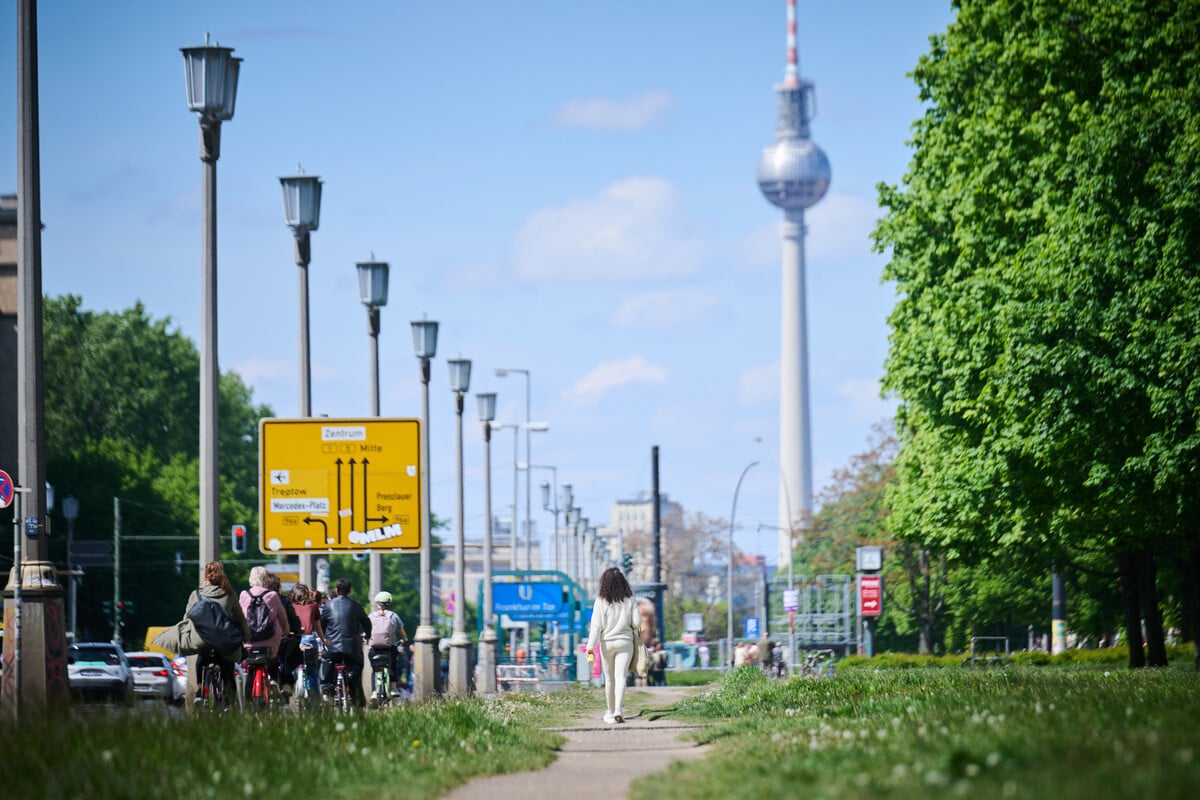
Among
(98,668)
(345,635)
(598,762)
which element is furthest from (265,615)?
(98,668)

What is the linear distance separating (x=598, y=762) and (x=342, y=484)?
916 cm

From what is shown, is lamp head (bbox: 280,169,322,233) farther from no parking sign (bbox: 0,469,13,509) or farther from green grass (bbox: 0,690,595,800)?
green grass (bbox: 0,690,595,800)

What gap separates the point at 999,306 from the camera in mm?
27719

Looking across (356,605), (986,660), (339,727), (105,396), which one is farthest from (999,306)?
(105,396)

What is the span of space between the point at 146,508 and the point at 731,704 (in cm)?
5900

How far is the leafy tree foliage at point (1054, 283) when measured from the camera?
25203 mm

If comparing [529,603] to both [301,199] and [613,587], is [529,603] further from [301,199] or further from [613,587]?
[613,587]

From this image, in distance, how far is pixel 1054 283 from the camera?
26172 mm

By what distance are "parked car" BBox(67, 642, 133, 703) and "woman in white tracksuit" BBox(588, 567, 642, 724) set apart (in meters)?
17.6

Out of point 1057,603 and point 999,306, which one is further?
point 1057,603

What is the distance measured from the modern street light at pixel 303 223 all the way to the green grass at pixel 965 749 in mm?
10585

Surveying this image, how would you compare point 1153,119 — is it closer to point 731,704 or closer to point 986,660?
point 731,704

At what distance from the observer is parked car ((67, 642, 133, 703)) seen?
35.7 m

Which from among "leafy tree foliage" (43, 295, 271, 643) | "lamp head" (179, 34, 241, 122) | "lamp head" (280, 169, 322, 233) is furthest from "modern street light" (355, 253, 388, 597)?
"leafy tree foliage" (43, 295, 271, 643)
